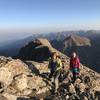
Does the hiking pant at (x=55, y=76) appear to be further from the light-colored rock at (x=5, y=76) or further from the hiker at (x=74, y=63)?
the light-colored rock at (x=5, y=76)

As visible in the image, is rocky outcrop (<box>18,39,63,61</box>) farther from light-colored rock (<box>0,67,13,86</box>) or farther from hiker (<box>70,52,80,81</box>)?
light-colored rock (<box>0,67,13,86</box>)

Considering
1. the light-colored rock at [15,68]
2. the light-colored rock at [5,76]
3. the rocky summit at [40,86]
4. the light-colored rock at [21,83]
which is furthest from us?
the light-colored rock at [15,68]

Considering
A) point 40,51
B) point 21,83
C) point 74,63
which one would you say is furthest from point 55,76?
point 40,51

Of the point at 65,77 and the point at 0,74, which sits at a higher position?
the point at 0,74

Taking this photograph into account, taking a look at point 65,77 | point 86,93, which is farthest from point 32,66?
point 86,93

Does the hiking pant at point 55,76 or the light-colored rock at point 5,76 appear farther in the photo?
the hiking pant at point 55,76

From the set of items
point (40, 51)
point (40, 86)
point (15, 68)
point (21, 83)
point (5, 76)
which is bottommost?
point (40, 51)

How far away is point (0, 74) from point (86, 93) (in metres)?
9.18

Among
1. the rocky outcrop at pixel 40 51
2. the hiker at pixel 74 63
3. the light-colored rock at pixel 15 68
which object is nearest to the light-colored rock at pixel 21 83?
the light-colored rock at pixel 15 68

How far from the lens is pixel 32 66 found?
3422 centimetres

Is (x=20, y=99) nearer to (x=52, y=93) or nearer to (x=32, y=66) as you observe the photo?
(x=52, y=93)

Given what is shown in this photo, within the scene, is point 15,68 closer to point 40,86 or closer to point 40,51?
point 40,86

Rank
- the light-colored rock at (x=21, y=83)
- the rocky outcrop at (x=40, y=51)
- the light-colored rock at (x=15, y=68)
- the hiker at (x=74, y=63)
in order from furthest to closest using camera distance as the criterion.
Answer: the rocky outcrop at (x=40, y=51) < the light-colored rock at (x=15, y=68) < the hiker at (x=74, y=63) < the light-colored rock at (x=21, y=83)

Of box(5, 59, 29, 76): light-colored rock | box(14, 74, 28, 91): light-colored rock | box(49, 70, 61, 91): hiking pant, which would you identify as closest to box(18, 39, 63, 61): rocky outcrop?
box(5, 59, 29, 76): light-colored rock
